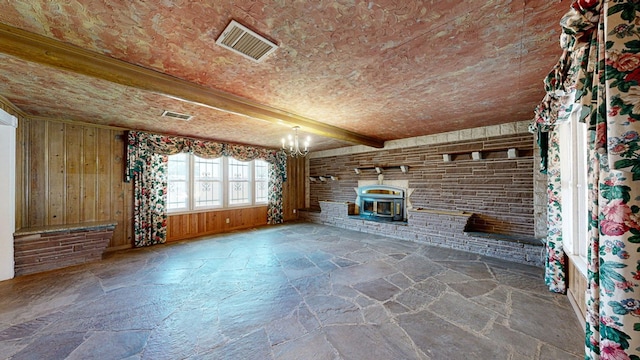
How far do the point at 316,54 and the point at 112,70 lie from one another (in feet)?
5.85

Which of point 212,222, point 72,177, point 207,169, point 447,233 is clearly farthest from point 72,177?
point 447,233

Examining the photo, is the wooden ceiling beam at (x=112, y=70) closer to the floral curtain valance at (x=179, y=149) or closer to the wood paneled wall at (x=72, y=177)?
the wood paneled wall at (x=72, y=177)

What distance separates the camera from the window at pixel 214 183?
4988 millimetres

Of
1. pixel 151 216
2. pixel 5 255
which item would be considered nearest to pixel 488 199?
pixel 151 216

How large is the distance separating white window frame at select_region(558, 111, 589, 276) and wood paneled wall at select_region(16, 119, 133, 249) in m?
6.65

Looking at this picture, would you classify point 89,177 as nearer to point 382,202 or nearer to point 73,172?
point 73,172

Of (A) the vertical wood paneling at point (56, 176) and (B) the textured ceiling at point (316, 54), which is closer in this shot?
(B) the textured ceiling at point (316, 54)

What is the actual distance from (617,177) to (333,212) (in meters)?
5.54

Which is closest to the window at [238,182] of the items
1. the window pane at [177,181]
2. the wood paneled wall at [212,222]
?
the wood paneled wall at [212,222]

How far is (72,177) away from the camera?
12.2ft

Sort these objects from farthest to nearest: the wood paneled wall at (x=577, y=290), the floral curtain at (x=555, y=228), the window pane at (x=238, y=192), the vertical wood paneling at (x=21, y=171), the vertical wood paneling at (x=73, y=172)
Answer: the window pane at (x=238, y=192), the vertical wood paneling at (x=73, y=172), the vertical wood paneling at (x=21, y=171), the floral curtain at (x=555, y=228), the wood paneled wall at (x=577, y=290)

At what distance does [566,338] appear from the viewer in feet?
5.79

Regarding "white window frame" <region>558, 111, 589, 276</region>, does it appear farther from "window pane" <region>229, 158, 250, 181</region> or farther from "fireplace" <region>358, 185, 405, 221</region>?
"window pane" <region>229, 158, 250, 181</region>

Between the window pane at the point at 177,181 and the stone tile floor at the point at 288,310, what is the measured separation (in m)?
1.55
